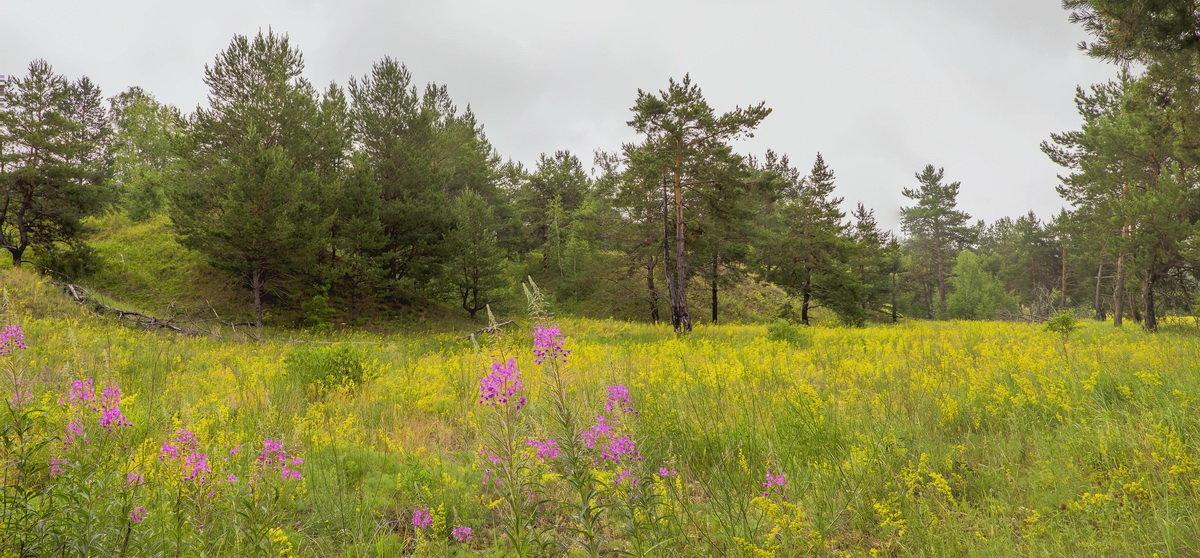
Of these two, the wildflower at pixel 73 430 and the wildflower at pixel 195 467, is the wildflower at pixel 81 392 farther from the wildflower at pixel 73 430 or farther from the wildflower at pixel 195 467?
Answer: the wildflower at pixel 195 467

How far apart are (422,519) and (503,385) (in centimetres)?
158

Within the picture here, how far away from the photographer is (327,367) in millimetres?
6793

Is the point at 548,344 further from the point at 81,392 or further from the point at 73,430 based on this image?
the point at 81,392

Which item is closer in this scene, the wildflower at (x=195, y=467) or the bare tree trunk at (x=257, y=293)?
the wildflower at (x=195, y=467)

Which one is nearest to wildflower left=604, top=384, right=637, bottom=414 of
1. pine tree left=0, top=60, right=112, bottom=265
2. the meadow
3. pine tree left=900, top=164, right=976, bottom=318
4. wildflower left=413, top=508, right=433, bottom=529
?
the meadow

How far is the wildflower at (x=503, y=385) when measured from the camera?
5.10 feet

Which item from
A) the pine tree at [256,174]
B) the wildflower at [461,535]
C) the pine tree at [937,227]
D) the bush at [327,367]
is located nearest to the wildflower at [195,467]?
the wildflower at [461,535]

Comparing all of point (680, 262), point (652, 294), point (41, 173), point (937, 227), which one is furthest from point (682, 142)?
point (937, 227)

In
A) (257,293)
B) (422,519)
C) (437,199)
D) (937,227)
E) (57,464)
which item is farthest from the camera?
(937,227)

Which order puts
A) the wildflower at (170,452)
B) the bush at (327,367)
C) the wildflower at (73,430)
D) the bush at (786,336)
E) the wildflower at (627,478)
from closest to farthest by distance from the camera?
1. the wildflower at (627,478)
2. the wildflower at (73,430)
3. the wildflower at (170,452)
4. the bush at (327,367)
5. the bush at (786,336)

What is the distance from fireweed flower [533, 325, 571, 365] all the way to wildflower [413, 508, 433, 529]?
1.48 m

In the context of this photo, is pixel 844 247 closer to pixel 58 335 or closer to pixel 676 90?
pixel 676 90

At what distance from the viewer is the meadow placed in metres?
A: 1.83

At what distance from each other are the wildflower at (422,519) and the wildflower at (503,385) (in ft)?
4.24
